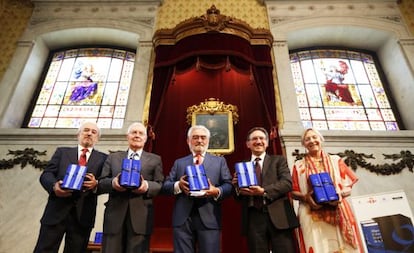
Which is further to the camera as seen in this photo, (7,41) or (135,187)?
(7,41)

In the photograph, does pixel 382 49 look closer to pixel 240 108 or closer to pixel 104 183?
pixel 240 108

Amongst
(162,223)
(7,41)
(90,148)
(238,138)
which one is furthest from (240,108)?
(7,41)

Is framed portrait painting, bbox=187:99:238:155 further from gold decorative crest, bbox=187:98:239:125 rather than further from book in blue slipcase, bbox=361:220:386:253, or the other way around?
book in blue slipcase, bbox=361:220:386:253

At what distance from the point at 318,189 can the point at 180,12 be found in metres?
4.58

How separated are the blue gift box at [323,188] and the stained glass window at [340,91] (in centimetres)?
272

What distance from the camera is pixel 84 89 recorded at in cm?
526

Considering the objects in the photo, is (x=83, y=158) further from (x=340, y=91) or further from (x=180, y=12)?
(x=340, y=91)

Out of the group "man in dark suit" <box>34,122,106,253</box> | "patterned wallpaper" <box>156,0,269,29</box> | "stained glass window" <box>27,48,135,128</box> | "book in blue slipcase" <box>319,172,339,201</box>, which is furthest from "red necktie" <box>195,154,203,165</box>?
"patterned wallpaper" <box>156,0,269,29</box>

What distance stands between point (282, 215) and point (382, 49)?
4822mm

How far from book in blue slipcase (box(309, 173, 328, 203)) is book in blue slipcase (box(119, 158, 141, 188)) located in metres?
1.22

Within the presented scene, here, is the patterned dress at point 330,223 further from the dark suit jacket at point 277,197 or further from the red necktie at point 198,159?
the red necktie at point 198,159

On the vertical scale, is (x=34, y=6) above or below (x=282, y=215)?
above

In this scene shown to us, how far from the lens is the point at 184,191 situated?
2.18 meters

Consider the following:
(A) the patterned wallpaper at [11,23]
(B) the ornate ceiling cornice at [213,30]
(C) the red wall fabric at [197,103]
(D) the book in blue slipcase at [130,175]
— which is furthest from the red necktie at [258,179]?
(A) the patterned wallpaper at [11,23]
